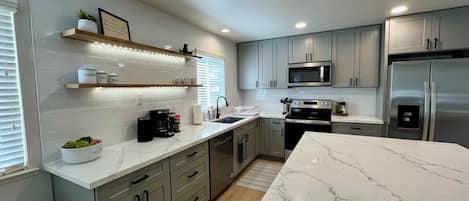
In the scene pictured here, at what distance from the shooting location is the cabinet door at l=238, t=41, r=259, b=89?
416cm

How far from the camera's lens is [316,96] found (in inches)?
155

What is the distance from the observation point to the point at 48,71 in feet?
4.89

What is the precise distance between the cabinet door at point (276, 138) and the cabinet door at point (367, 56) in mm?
1455

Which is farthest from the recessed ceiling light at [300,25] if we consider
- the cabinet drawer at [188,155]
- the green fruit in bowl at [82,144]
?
the green fruit in bowl at [82,144]

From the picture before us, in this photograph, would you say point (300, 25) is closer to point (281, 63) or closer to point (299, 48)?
point (299, 48)

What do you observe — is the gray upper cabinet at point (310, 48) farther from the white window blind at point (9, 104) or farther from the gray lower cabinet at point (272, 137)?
the white window blind at point (9, 104)

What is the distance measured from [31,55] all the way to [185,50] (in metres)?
1.49

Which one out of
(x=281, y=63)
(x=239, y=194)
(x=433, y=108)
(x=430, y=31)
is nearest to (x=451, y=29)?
(x=430, y=31)

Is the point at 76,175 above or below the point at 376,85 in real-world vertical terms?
below

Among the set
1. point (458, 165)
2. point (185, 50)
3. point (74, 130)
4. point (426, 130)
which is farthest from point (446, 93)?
point (74, 130)

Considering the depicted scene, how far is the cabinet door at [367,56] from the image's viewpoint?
10.5 ft

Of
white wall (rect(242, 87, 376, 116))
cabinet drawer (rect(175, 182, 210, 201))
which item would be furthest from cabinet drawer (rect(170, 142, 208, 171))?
white wall (rect(242, 87, 376, 116))

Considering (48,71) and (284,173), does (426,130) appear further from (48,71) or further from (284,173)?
(48,71)

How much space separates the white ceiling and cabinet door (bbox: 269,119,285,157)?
1.64 metres
